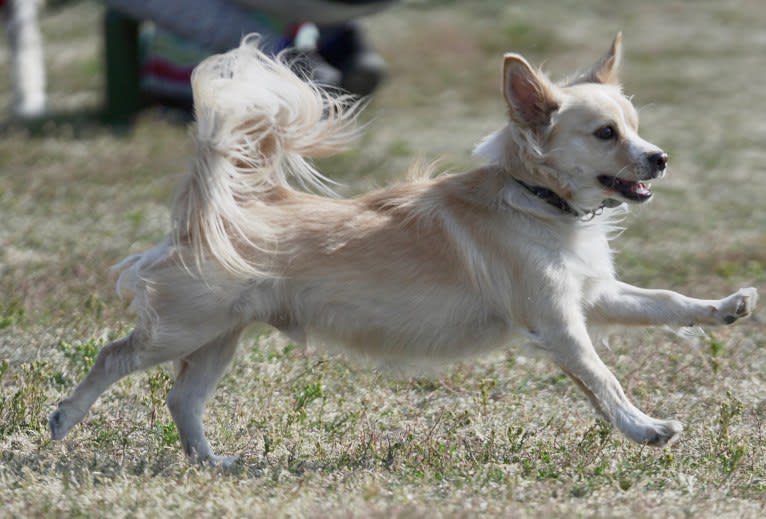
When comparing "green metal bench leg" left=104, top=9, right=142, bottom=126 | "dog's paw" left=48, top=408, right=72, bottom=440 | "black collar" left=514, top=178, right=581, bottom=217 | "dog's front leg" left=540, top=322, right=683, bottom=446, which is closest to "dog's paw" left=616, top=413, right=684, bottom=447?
"dog's front leg" left=540, top=322, right=683, bottom=446

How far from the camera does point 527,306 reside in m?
4.97

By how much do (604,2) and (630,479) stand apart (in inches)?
544

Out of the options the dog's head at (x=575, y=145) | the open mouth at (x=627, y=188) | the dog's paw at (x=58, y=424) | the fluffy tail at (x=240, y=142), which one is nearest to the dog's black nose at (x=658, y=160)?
the dog's head at (x=575, y=145)

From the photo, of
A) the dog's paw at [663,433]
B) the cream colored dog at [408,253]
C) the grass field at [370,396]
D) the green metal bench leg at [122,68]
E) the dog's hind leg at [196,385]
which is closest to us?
the grass field at [370,396]

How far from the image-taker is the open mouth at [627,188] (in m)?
5.05

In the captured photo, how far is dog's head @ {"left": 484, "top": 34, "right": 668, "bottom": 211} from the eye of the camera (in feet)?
16.6

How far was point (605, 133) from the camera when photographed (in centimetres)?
511

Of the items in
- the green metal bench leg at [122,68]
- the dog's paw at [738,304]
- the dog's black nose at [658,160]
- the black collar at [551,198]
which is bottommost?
the green metal bench leg at [122,68]

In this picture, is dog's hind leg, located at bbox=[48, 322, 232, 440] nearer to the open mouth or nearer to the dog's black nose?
the open mouth

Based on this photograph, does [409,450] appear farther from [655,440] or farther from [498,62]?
[498,62]

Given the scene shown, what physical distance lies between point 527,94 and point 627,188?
0.54 metres

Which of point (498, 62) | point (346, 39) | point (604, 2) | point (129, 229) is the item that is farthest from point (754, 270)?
point (604, 2)

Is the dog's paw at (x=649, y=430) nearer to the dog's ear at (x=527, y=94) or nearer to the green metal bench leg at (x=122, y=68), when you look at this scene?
the dog's ear at (x=527, y=94)

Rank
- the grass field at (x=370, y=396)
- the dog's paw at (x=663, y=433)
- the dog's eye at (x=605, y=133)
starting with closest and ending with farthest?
the grass field at (x=370, y=396)
the dog's paw at (x=663, y=433)
the dog's eye at (x=605, y=133)
